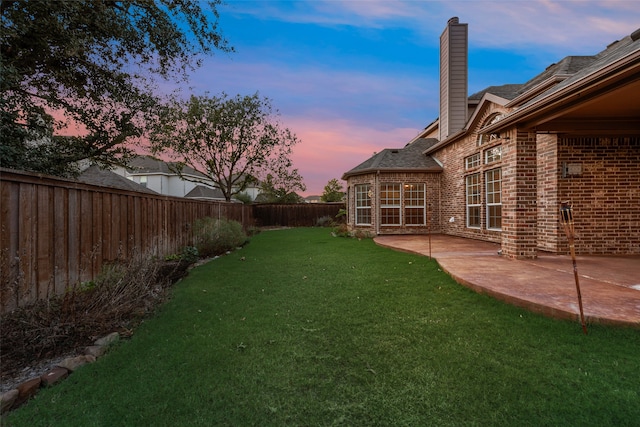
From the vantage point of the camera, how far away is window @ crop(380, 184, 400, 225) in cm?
1269

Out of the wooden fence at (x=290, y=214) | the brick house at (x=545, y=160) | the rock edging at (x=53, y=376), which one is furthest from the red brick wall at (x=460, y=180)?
the wooden fence at (x=290, y=214)

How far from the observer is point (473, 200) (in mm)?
10219

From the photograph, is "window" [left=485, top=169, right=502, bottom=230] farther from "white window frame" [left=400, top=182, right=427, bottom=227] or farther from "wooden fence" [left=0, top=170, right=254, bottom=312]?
"wooden fence" [left=0, top=170, right=254, bottom=312]

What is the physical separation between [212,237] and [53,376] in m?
7.08

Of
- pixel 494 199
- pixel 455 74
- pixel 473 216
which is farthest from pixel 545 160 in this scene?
pixel 455 74

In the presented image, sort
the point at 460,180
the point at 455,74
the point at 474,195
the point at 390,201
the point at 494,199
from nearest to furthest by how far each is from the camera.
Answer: the point at 494,199 → the point at 474,195 → the point at 460,180 → the point at 455,74 → the point at 390,201

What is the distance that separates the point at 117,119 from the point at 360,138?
40.0ft

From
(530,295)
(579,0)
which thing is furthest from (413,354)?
(579,0)

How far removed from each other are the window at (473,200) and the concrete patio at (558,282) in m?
3.50

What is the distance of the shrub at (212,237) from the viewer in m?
9.23

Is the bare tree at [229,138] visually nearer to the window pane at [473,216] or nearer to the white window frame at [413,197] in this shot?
the white window frame at [413,197]

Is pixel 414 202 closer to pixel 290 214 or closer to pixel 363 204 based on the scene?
pixel 363 204

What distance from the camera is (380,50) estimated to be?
11234 millimetres

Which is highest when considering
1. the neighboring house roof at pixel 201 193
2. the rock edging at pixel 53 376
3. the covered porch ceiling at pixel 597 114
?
the neighboring house roof at pixel 201 193
